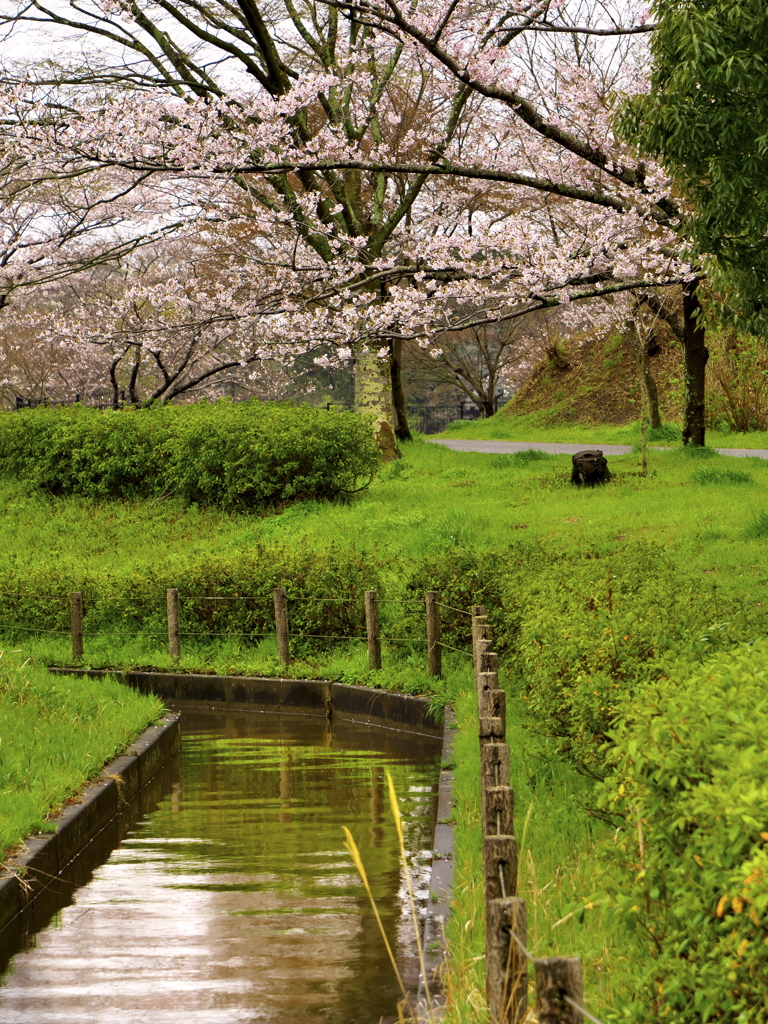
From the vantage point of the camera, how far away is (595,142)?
16109mm

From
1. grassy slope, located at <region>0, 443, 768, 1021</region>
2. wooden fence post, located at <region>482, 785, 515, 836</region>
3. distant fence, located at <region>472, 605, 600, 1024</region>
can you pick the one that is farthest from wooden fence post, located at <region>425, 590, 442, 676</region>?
wooden fence post, located at <region>482, 785, 515, 836</region>

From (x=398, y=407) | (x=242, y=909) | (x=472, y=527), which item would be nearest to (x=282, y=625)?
(x=472, y=527)

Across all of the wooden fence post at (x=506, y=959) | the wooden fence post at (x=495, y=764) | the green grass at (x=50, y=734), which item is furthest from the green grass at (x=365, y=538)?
the wooden fence post at (x=506, y=959)

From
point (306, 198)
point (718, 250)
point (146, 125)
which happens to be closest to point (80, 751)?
point (718, 250)

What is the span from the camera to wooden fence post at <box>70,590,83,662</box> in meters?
14.1

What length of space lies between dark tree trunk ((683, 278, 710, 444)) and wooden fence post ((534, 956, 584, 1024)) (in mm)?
19760

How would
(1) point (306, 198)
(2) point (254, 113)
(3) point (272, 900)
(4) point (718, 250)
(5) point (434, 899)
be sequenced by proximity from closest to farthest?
1. (5) point (434, 899)
2. (3) point (272, 900)
3. (4) point (718, 250)
4. (2) point (254, 113)
5. (1) point (306, 198)

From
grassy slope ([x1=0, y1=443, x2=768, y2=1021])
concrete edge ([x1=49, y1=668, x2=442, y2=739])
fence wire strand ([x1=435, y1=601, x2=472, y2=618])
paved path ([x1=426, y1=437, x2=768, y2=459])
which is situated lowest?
concrete edge ([x1=49, y1=668, x2=442, y2=739])

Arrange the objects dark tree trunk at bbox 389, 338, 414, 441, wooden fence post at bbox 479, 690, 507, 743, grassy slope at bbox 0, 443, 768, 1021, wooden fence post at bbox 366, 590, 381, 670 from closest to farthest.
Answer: wooden fence post at bbox 479, 690, 507, 743
grassy slope at bbox 0, 443, 768, 1021
wooden fence post at bbox 366, 590, 381, 670
dark tree trunk at bbox 389, 338, 414, 441

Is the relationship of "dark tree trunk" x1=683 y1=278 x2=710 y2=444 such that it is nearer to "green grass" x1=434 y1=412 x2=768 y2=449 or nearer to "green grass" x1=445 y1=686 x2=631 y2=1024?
"green grass" x1=434 y1=412 x2=768 y2=449

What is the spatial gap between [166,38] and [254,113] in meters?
8.29

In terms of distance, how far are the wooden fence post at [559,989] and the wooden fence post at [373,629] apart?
954cm

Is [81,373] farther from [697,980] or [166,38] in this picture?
[697,980]

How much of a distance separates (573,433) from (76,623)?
23729 millimetres
